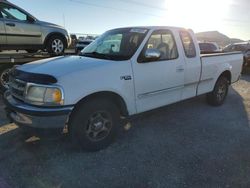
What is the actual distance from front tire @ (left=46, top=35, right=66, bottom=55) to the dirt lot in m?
3.58

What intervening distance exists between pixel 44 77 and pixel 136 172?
178 cm

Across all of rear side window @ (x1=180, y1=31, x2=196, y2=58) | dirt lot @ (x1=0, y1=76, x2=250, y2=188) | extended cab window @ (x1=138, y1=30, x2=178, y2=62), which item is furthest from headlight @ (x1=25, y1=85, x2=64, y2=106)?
rear side window @ (x1=180, y1=31, x2=196, y2=58)

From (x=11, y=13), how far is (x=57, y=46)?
1.71m

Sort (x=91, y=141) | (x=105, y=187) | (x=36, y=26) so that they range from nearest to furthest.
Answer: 1. (x=105, y=187)
2. (x=91, y=141)
3. (x=36, y=26)

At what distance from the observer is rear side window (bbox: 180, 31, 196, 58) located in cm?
500

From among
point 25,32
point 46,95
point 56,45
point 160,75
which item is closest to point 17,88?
point 46,95

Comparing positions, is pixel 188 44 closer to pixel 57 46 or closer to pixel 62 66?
pixel 62 66

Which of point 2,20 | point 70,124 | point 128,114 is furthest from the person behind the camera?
point 2,20

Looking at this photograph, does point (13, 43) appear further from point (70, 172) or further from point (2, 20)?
point (70, 172)

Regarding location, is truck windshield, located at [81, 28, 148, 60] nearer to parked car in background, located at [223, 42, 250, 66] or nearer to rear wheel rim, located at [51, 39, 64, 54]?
rear wheel rim, located at [51, 39, 64, 54]

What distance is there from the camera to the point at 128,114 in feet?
13.4

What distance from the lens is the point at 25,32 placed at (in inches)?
291

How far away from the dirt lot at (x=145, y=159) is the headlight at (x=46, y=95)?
91 centimetres

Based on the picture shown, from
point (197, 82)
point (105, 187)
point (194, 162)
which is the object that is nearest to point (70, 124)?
point (105, 187)
